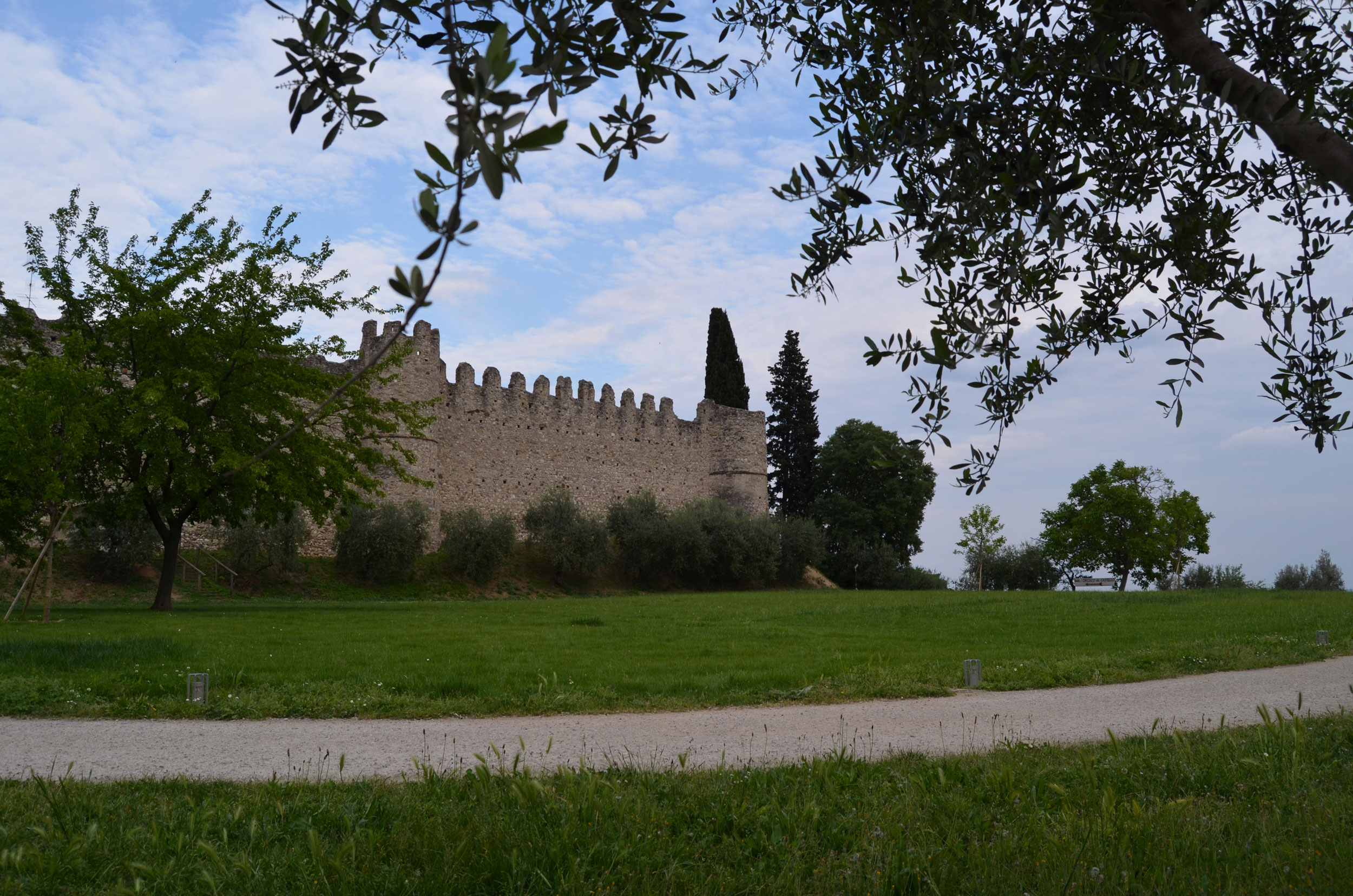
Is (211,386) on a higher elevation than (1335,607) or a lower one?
higher

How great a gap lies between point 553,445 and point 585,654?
27.4 metres

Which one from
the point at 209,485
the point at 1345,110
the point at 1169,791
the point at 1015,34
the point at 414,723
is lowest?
the point at 414,723

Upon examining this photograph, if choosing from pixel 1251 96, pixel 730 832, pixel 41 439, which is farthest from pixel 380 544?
pixel 1251 96

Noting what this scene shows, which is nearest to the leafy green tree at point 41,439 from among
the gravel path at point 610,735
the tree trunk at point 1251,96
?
the gravel path at point 610,735

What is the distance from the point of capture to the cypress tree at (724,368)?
1834 inches

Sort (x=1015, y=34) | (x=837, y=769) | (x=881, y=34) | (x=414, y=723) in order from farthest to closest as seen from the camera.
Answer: (x=414, y=723), (x=837, y=769), (x=881, y=34), (x=1015, y=34)

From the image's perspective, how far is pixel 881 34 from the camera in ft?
13.7

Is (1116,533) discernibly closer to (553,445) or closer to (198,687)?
(553,445)

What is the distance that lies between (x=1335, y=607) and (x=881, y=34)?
19.8 metres

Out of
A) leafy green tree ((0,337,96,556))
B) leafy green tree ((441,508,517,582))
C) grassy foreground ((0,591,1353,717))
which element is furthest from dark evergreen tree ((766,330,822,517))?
leafy green tree ((0,337,96,556))

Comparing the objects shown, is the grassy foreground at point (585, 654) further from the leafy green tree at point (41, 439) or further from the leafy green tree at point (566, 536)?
the leafy green tree at point (566, 536)

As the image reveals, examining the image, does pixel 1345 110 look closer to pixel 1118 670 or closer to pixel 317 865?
pixel 317 865

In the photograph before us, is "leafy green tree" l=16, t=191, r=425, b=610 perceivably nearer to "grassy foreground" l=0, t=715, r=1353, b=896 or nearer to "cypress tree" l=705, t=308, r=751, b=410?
"grassy foreground" l=0, t=715, r=1353, b=896

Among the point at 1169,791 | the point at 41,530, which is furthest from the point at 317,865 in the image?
the point at 41,530
